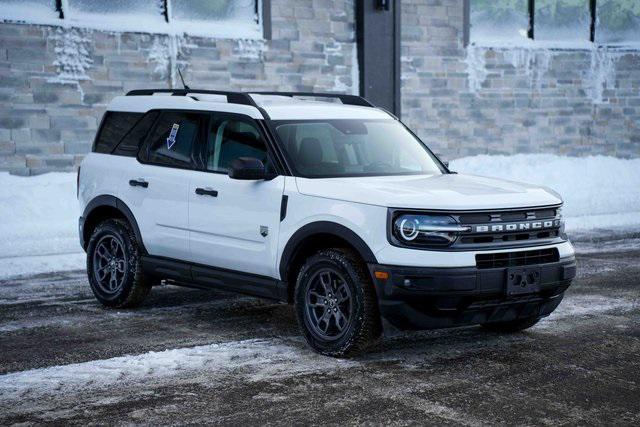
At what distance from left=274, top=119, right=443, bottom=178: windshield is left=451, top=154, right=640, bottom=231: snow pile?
8.42 meters

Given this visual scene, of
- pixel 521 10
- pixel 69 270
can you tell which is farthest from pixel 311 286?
pixel 521 10

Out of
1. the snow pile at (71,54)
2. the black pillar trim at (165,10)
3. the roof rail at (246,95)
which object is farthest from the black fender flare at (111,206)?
the black pillar trim at (165,10)

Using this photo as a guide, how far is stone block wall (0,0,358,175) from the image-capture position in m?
14.7

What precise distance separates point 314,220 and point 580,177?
13.7m

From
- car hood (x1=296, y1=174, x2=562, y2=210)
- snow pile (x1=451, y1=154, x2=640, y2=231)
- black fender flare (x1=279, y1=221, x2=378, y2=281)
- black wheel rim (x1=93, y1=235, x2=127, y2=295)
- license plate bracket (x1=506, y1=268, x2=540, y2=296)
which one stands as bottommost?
snow pile (x1=451, y1=154, x2=640, y2=231)

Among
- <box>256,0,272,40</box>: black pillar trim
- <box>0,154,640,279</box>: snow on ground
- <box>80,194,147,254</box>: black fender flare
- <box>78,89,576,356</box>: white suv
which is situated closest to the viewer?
<box>78,89,576,356</box>: white suv

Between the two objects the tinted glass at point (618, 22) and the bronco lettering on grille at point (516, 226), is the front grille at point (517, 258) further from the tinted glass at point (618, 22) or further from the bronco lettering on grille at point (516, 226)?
the tinted glass at point (618, 22)

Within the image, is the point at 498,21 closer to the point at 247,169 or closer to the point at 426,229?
the point at 247,169

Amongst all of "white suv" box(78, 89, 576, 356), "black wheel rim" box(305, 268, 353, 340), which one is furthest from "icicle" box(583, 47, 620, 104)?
"black wheel rim" box(305, 268, 353, 340)

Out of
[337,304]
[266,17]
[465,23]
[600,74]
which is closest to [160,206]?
[337,304]

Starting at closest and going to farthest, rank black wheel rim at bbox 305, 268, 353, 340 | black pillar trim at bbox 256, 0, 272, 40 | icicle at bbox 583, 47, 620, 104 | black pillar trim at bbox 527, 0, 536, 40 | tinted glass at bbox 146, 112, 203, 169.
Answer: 1. black wheel rim at bbox 305, 268, 353, 340
2. tinted glass at bbox 146, 112, 203, 169
3. black pillar trim at bbox 256, 0, 272, 40
4. black pillar trim at bbox 527, 0, 536, 40
5. icicle at bbox 583, 47, 620, 104

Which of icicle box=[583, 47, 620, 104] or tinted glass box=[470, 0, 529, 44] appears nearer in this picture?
tinted glass box=[470, 0, 529, 44]

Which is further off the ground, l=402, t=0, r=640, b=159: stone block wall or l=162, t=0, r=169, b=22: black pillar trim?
l=162, t=0, r=169, b=22: black pillar trim

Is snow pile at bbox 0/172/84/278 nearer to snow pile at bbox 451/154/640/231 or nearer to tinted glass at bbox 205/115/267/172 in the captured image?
tinted glass at bbox 205/115/267/172
